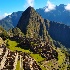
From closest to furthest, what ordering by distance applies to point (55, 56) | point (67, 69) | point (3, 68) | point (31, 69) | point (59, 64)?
point (3, 68) < point (31, 69) < point (67, 69) < point (59, 64) < point (55, 56)

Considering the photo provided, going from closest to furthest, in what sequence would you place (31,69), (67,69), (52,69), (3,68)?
1. (3,68)
2. (31,69)
3. (52,69)
4. (67,69)

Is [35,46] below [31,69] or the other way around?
the other way around

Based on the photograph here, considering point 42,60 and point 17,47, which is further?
point 17,47

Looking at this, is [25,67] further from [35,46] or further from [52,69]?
[35,46]

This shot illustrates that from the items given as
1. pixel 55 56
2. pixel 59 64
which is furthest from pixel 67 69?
pixel 55 56

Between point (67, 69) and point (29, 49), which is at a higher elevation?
point (29, 49)

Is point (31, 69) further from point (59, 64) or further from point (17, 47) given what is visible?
point (17, 47)

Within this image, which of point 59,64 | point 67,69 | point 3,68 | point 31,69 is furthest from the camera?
point 59,64

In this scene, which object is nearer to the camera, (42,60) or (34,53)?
(42,60)

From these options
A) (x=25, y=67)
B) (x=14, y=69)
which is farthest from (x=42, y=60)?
(x=14, y=69)
